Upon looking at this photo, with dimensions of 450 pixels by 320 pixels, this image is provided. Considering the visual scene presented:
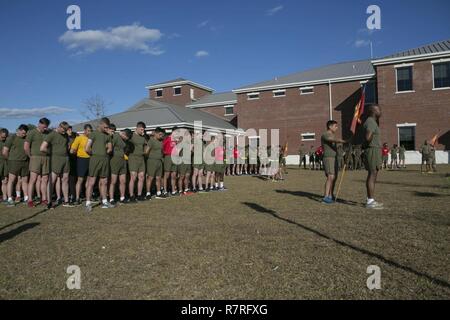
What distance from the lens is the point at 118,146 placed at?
8867mm

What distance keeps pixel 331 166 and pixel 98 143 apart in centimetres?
564

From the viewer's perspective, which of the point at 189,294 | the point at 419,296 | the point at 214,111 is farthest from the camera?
the point at 214,111

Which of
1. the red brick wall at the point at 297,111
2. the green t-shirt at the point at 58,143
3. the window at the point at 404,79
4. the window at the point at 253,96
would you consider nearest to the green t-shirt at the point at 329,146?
the green t-shirt at the point at 58,143

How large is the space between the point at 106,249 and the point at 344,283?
10.1 ft

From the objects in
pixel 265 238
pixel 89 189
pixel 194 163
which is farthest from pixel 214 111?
pixel 265 238

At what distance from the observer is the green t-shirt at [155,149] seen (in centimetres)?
999

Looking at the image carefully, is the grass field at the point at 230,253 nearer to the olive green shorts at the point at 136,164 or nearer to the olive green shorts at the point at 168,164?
the olive green shorts at the point at 136,164

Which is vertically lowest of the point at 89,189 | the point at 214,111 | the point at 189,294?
the point at 189,294

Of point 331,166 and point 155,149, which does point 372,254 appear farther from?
point 155,149

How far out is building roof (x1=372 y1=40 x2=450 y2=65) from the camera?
26906mm

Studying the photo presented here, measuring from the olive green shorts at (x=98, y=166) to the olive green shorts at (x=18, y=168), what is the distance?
8.93ft

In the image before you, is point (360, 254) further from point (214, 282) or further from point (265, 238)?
point (214, 282)

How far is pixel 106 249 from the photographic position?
468cm

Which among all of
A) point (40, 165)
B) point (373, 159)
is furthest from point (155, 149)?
point (373, 159)
